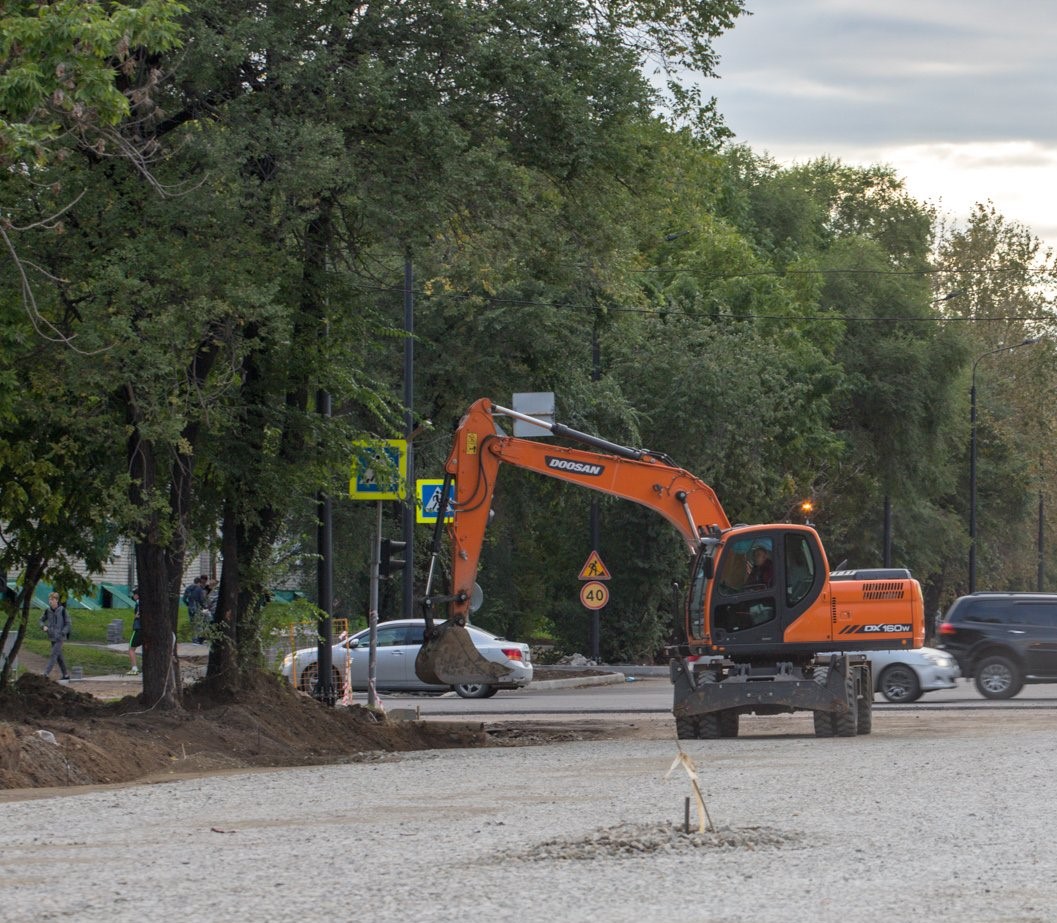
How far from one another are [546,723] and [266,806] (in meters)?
12.6

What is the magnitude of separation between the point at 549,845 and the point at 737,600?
11195 millimetres

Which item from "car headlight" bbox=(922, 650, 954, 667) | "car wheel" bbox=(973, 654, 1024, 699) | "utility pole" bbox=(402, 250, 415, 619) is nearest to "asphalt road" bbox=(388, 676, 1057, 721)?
"car wheel" bbox=(973, 654, 1024, 699)

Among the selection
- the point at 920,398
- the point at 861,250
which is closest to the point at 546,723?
the point at 920,398

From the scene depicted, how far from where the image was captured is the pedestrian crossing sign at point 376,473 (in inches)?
818

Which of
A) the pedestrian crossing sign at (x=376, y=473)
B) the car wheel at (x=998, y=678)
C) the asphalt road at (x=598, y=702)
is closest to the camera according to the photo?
the pedestrian crossing sign at (x=376, y=473)

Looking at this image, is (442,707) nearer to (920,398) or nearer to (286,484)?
(286,484)

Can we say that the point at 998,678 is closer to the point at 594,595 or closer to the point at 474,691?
the point at 474,691

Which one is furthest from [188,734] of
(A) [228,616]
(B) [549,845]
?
(B) [549,845]

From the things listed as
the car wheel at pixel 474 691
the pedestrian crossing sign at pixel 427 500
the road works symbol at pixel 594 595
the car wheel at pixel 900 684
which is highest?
the pedestrian crossing sign at pixel 427 500

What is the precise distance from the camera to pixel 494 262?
20.2 m

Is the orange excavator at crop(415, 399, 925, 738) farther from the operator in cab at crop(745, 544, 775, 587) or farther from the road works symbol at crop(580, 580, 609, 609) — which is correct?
the road works symbol at crop(580, 580, 609, 609)

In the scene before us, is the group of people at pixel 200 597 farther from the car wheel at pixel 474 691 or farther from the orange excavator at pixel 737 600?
the car wheel at pixel 474 691

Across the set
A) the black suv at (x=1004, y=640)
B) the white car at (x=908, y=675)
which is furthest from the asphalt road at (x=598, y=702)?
the black suv at (x=1004, y=640)

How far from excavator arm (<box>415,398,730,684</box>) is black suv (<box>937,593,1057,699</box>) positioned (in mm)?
10083
